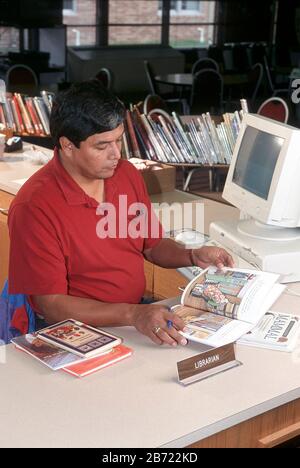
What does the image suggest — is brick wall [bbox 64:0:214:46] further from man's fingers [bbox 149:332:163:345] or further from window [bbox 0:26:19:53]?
man's fingers [bbox 149:332:163:345]

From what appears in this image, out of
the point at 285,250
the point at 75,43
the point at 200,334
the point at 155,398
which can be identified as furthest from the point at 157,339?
the point at 75,43

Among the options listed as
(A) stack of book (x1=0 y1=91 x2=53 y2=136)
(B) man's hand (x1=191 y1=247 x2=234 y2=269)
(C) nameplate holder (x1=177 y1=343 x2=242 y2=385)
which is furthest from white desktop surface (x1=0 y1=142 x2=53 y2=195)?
(C) nameplate holder (x1=177 y1=343 x2=242 y2=385)

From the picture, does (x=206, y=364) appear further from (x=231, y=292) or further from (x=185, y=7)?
(x=185, y=7)

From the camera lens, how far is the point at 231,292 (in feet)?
7.57

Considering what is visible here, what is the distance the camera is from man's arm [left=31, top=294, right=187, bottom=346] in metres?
2.10

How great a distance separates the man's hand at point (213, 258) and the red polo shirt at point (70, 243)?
0.20m

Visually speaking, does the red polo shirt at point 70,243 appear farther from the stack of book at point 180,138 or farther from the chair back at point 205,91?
the chair back at point 205,91

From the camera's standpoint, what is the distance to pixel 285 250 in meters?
2.71

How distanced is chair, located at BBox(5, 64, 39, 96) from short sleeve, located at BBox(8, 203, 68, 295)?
6367 millimetres

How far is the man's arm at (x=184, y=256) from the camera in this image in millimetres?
2484

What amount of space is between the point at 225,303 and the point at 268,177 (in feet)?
2.33

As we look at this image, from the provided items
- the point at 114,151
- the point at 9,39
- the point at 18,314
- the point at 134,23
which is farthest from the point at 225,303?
the point at 134,23

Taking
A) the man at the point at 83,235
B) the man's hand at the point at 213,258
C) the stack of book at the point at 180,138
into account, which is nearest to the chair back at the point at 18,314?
the man at the point at 83,235
